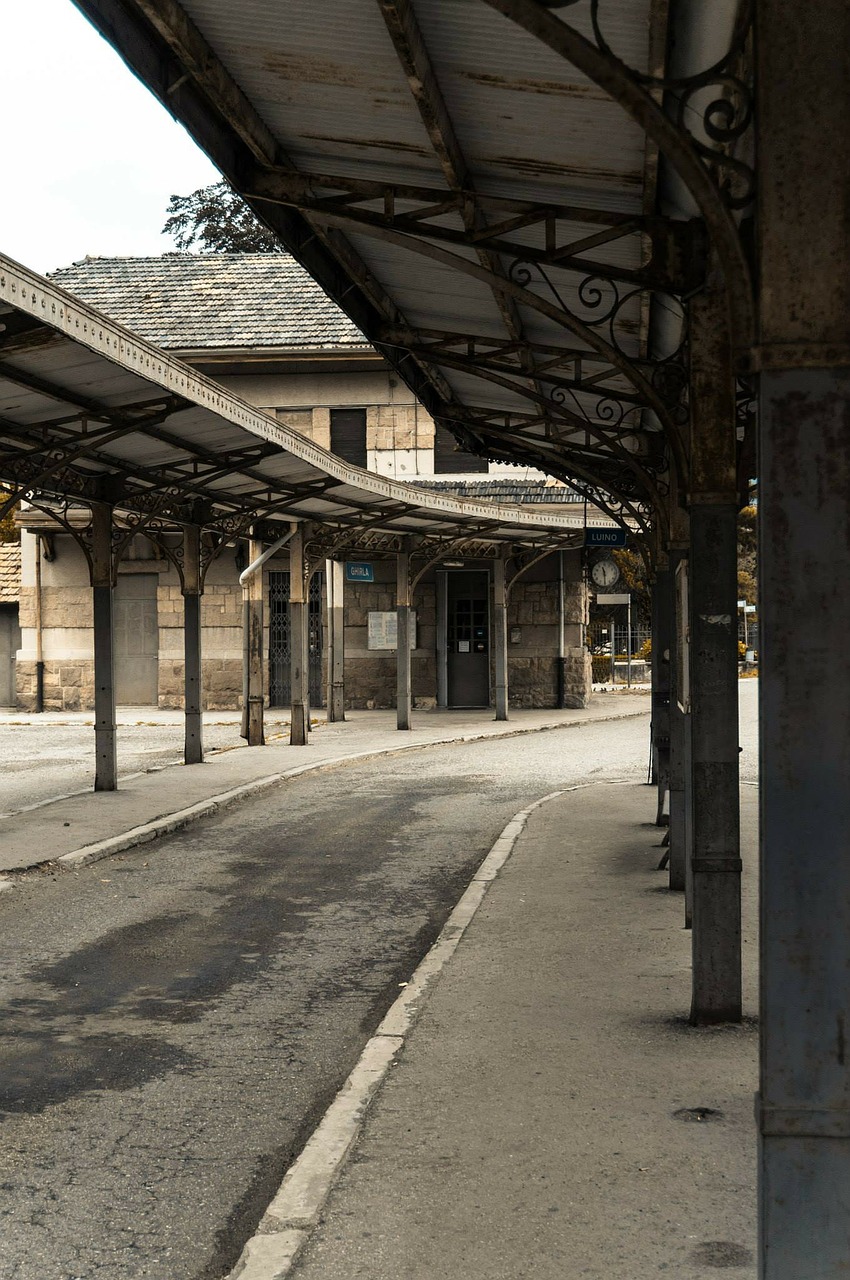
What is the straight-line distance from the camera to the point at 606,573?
1181 inches

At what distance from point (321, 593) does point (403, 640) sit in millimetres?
5096

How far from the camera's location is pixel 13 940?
8.62 meters

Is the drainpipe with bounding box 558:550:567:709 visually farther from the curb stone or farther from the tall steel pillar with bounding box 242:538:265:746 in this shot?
the tall steel pillar with bounding box 242:538:265:746

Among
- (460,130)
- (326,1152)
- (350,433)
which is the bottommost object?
(326,1152)

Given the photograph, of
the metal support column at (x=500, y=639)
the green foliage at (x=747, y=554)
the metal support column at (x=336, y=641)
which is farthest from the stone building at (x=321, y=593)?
the green foliage at (x=747, y=554)

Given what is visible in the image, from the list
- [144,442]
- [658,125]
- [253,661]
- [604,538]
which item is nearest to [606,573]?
[253,661]

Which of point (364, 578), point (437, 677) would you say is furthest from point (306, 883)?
point (437, 677)

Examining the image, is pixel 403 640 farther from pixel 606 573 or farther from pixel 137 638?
pixel 137 638

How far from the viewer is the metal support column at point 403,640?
25.8 metres

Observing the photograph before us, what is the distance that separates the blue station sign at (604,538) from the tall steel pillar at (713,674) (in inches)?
439

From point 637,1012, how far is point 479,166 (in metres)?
4.01

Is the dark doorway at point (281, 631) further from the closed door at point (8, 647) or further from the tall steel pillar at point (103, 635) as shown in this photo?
the tall steel pillar at point (103, 635)

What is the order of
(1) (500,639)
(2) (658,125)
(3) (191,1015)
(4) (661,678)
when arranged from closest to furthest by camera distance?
(2) (658,125) < (3) (191,1015) < (4) (661,678) < (1) (500,639)

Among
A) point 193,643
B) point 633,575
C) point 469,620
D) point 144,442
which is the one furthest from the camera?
point 633,575
